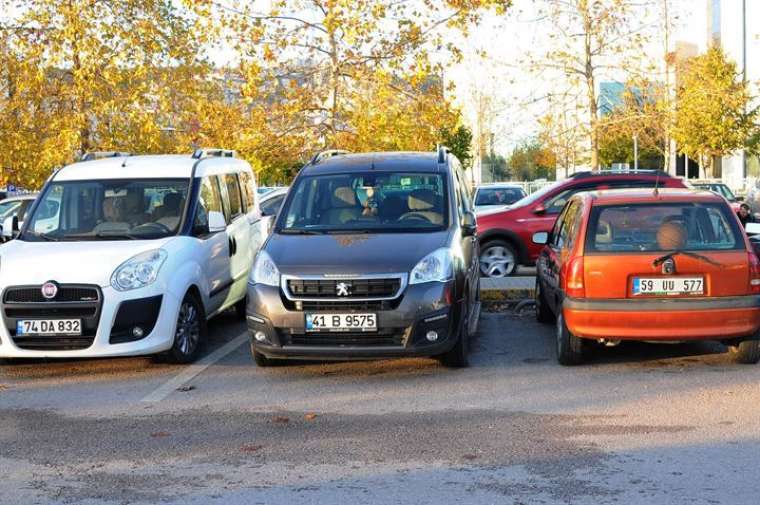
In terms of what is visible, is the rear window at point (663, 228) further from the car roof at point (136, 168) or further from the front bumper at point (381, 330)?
the car roof at point (136, 168)

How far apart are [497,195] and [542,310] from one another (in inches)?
652

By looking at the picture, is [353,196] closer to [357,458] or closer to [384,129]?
[357,458]

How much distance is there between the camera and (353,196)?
9.22 meters

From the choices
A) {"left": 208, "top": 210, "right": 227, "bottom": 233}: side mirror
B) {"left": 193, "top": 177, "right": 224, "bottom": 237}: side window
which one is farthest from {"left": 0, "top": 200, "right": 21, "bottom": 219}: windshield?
{"left": 208, "top": 210, "right": 227, "bottom": 233}: side mirror

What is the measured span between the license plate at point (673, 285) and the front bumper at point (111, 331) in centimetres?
401

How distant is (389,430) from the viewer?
6.50m

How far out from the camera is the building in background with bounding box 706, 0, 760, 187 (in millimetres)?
52500

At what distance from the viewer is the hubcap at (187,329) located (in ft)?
29.0

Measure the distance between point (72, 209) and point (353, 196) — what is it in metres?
2.73

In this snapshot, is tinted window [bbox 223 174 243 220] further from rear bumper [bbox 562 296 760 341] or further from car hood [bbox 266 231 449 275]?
rear bumper [bbox 562 296 760 341]

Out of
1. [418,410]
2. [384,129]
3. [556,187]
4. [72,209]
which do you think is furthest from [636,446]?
[384,129]

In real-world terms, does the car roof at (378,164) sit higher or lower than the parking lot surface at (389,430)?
higher

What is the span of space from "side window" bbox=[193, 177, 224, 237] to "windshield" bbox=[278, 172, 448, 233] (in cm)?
94

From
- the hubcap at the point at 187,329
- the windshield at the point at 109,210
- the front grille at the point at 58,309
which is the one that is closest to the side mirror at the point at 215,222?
the windshield at the point at 109,210
